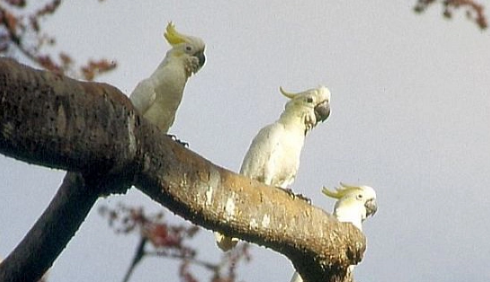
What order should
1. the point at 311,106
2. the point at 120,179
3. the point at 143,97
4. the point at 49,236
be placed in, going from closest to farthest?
the point at 120,179 → the point at 49,236 → the point at 143,97 → the point at 311,106

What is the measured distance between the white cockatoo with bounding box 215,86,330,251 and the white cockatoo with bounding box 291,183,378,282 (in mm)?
317

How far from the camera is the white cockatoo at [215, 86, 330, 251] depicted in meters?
3.44

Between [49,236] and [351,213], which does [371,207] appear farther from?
[49,236]

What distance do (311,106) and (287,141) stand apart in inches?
6.7

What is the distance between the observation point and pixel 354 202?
3867mm

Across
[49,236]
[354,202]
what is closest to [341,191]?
[354,202]

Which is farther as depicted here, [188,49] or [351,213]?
[351,213]

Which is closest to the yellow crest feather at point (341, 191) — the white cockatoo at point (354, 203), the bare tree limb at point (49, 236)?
the white cockatoo at point (354, 203)

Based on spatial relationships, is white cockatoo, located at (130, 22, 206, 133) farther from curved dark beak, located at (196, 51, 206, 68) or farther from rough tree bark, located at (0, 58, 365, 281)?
rough tree bark, located at (0, 58, 365, 281)

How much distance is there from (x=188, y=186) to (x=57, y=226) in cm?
36

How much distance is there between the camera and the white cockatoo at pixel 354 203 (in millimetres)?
3785

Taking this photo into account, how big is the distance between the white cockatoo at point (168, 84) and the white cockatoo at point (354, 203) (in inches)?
35.6

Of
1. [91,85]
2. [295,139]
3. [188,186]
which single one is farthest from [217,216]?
[295,139]

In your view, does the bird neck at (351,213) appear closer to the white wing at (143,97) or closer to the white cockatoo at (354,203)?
the white cockatoo at (354,203)
